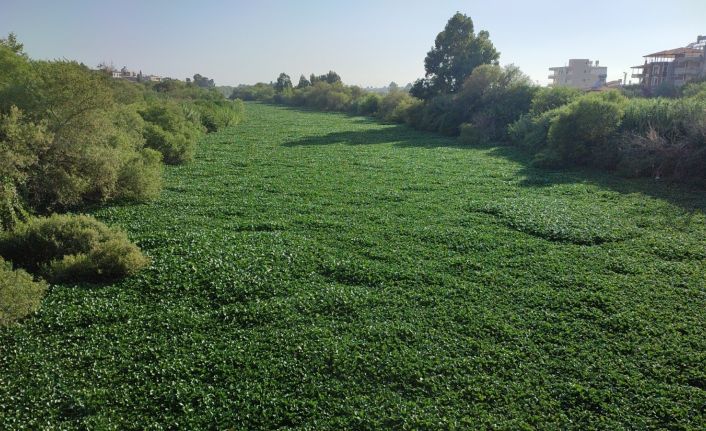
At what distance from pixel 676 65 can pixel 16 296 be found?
72910 millimetres

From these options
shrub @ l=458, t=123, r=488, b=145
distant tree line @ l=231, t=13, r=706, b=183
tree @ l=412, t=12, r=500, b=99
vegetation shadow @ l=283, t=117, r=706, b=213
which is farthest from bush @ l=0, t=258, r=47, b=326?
tree @ l=412, t=12, r=500, b=99

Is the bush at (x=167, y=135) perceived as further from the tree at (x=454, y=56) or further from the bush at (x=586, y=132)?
the tree at (x=454, y=56)

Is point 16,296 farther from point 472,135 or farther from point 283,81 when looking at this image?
point 283,81

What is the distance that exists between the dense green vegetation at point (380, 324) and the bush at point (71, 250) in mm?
479

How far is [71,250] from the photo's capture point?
9586 millimetres

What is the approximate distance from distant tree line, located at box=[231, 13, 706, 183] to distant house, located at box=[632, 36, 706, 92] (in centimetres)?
2112

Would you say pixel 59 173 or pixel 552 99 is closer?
pixel 59 173

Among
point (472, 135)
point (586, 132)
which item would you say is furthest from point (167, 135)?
point (472, 135)

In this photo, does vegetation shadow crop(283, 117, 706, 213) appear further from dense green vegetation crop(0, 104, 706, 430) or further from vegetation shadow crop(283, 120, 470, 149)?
dense green vegetation crop(0, 104, 706, 430)

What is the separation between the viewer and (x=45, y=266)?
8.99 m

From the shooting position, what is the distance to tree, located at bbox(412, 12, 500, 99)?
4397 centimetres

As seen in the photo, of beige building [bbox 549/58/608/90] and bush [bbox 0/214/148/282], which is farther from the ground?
beige building [bbox 549/58/608/90]

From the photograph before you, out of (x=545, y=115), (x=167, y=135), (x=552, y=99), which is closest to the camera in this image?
(x=167, y=135)

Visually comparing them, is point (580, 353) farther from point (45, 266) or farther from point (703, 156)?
point (703, 156)
